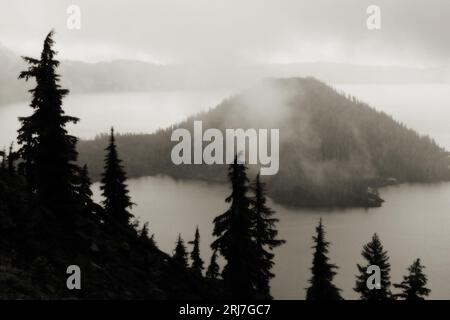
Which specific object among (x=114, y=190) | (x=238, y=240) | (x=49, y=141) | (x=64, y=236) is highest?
(x=49, y=141)

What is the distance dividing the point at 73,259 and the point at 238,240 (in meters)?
9.76

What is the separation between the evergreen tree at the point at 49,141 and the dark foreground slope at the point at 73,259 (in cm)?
101

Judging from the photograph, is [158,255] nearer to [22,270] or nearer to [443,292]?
[22,270]

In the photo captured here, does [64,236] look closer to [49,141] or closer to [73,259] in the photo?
[73,259]

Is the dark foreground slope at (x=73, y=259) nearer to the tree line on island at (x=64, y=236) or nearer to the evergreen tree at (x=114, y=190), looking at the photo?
the tree line on island at (x=64, y=236)

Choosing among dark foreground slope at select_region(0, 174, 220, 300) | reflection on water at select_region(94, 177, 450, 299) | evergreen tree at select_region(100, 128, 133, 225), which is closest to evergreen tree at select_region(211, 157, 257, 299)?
dark foreground slope at select_region(0, 174, 220, 300)

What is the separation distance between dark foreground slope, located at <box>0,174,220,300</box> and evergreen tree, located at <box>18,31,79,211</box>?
1007 mm

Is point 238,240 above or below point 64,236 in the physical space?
below

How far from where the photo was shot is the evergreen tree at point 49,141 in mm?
22203

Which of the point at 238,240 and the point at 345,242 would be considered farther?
the point at 345,242

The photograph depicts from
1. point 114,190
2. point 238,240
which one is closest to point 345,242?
point 114,190

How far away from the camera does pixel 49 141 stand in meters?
22.5

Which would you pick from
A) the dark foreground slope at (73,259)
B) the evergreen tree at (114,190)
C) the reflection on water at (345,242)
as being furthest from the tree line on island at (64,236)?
the reflection on water at (345,242)
